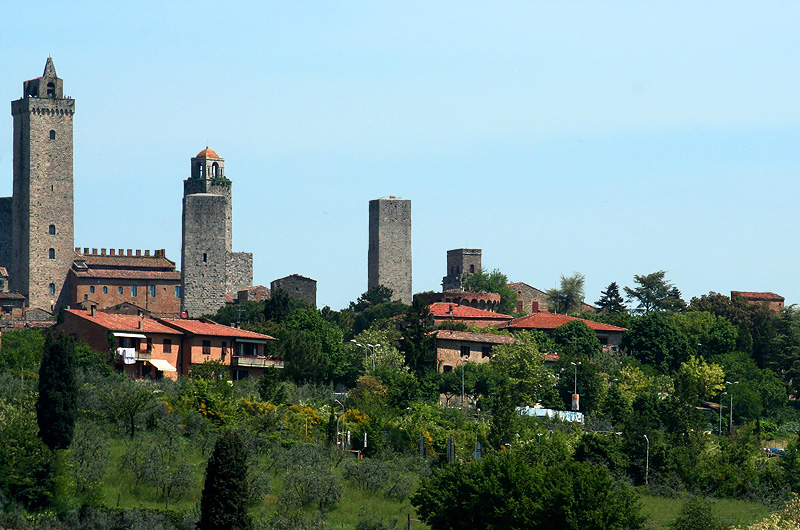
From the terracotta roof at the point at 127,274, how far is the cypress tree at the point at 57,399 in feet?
194

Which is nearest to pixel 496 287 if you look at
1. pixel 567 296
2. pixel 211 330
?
pixel 567 296

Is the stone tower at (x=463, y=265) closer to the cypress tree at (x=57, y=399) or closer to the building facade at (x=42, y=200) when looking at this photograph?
the building facade at (x=42, y=200)

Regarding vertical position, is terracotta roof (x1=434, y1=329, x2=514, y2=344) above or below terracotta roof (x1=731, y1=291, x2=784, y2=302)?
below

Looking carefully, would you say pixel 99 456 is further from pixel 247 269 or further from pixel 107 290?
pixel 247 269

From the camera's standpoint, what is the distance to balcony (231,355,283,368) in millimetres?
86438

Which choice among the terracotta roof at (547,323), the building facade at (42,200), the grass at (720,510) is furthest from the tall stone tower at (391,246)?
the grass at (720,510)

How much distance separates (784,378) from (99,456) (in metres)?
57.8

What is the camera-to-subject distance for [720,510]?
65625 mm

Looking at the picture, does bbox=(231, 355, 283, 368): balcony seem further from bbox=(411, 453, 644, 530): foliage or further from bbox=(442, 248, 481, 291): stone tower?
bbox=(442, 248, 481, 291): stone tower

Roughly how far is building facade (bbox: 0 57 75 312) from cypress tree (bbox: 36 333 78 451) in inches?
2304

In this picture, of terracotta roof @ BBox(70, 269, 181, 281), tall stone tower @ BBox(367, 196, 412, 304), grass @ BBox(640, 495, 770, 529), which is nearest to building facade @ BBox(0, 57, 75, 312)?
terracotta roof @ BBox(70, 269, 181, 281)


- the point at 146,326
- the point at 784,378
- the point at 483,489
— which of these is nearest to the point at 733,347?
the point at 784,378

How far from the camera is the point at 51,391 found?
6100cm

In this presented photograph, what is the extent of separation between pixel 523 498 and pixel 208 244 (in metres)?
82.6
